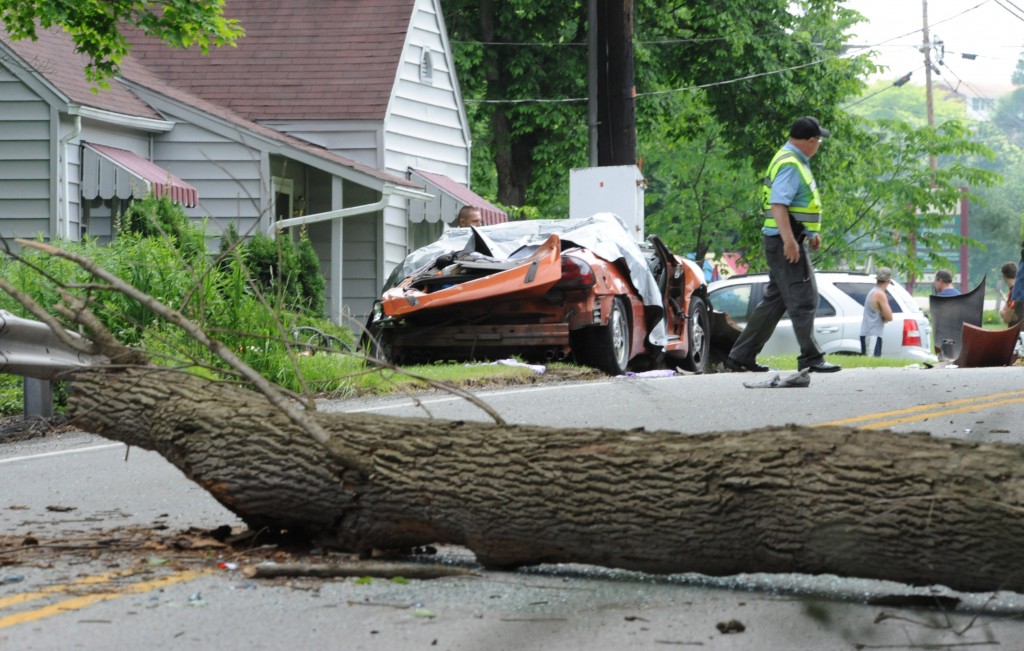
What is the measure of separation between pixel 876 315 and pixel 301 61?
9237 millimetres

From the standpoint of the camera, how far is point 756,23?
114 feet

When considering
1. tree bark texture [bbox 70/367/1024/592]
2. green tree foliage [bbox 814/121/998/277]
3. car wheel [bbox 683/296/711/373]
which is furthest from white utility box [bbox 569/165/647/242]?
green tree foliage [bbox 814/121/998/277]

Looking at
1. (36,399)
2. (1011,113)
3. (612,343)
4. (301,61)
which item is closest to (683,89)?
(301,61)

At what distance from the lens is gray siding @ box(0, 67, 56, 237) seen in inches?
784

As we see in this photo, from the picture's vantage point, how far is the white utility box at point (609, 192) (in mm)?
22047

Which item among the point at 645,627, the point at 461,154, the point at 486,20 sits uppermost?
the point at 486,20

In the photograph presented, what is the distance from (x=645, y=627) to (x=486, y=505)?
2.86 ft

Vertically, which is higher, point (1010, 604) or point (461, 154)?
Result: point (461, 154)

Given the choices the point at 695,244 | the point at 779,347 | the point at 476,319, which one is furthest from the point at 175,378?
the point at 695,244

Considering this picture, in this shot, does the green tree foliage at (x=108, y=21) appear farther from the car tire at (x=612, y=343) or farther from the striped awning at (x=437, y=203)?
the striped awning at (x=437, y=203)

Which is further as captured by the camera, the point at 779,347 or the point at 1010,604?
the point at 779,347

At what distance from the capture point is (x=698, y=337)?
17.8m

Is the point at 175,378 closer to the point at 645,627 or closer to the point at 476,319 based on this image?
the point at 645,627

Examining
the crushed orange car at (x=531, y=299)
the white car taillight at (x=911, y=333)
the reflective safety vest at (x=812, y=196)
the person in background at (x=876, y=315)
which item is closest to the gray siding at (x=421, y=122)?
the person in background at (x=876, y=315)
